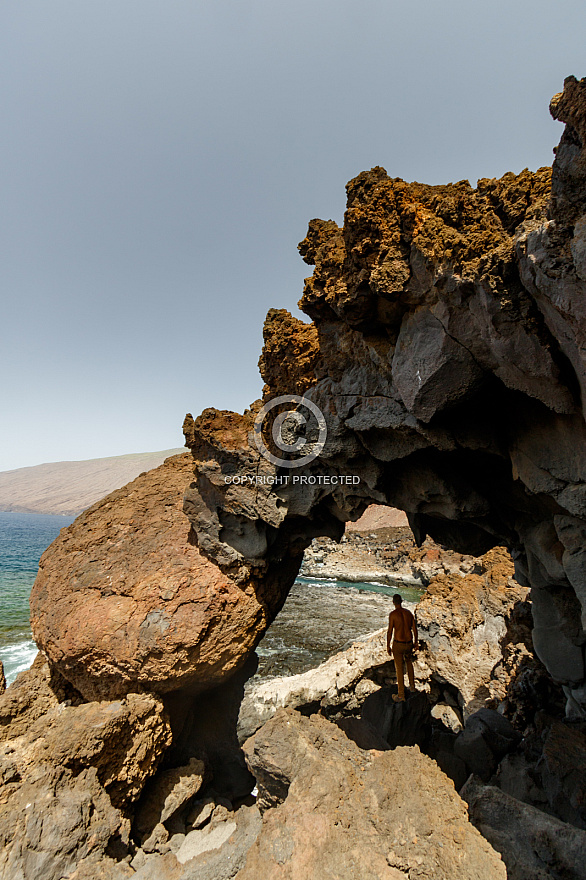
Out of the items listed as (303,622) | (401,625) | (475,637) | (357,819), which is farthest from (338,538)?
(303,622)

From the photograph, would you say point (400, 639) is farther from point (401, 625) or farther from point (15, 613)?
point (15, 613)

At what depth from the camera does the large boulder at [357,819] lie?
142 inches

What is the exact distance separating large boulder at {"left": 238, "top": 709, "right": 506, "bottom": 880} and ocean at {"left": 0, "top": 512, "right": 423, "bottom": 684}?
12.1 m

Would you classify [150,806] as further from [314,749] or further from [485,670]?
[485,670]

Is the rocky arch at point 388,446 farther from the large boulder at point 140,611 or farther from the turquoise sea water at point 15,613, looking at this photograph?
the turquoise sea water at point 15,613

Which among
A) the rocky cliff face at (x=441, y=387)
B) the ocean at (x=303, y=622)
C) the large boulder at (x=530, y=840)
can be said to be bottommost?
the ocean at (x=303, y=622)

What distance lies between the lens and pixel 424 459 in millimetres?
6406

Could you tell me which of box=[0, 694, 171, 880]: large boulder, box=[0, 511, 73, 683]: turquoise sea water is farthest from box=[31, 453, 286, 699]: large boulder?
box=[0, 511, 73, 683]: turquoise sea water

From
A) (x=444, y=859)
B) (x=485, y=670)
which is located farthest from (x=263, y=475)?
(x=485, y=670)

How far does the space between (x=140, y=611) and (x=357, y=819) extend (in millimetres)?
3832

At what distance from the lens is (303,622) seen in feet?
75.8

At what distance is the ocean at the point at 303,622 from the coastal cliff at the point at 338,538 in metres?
10.4

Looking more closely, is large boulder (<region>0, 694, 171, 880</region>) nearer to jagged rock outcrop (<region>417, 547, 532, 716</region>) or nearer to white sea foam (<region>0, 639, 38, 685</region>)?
jagged rock outcrop (<region>417, 547, 532, 716</region>)

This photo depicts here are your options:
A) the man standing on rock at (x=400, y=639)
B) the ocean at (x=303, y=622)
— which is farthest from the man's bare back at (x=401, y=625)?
the ocean at (x=303, y=622)
